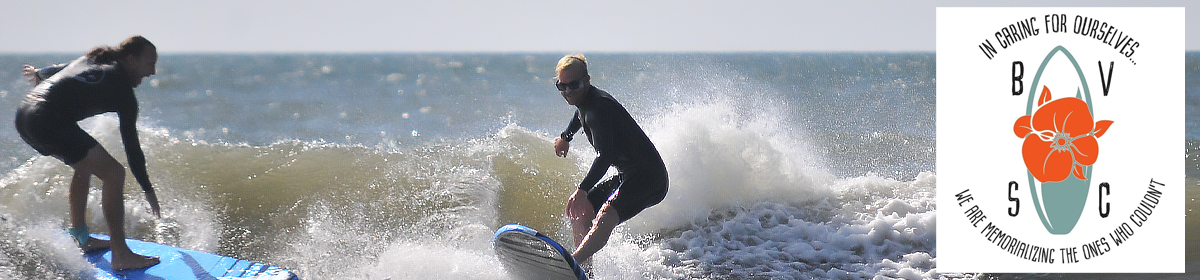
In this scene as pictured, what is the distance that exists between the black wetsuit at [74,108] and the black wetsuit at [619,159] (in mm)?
2592

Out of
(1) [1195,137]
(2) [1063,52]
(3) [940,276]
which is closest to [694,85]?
(2) [1063,52]

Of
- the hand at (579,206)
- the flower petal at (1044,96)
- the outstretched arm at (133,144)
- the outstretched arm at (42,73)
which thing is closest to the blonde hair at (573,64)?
the hand at (579,206)

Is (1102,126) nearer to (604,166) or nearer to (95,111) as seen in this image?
(604,166)

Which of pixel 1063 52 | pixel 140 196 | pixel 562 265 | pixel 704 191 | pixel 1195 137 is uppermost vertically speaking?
pixel 1195 137

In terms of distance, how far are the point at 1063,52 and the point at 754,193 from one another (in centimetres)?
296

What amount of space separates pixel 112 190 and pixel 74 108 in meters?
0.52

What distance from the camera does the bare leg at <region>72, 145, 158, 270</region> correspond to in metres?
4.41

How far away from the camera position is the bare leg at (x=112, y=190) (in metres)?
4.41

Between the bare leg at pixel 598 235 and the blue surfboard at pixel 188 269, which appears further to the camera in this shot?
the blue surfboard at pixel 188 269

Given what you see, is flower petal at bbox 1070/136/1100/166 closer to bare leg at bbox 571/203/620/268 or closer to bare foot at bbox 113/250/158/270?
bare leg at bbox 571/203/620/268

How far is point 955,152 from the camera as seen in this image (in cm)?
763

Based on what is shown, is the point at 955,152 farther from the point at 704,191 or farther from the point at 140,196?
the point at 140,196

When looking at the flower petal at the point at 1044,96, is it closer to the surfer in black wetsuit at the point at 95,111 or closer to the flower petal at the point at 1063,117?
the flower petal at the point at 1063,117

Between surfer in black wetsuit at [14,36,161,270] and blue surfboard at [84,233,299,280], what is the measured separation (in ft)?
0.70
